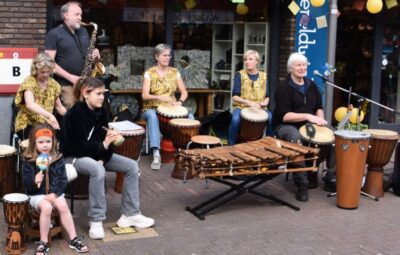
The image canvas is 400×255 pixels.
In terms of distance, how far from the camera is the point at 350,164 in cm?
652

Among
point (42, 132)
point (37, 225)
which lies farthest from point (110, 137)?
point (37, 225)

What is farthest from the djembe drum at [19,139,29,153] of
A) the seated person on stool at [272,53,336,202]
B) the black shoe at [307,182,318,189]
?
the black shoe at [307,182,318,189]

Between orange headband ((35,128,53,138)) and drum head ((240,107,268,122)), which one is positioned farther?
drum head ((240,107,268,122))

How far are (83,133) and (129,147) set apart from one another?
1319 millimetres

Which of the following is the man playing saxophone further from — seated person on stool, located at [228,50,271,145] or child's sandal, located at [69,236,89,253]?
child's sandal, located at [69,236,89,253]

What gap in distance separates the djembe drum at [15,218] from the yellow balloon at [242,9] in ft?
18.5

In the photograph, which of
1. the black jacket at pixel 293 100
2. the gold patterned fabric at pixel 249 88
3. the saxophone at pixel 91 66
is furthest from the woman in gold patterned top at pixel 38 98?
the gold patterned fabric at pixel 249 88

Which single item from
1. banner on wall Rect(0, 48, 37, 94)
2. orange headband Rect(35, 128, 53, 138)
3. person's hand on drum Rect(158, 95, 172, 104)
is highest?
banner on wall Rect(0, 48, 37, 94)

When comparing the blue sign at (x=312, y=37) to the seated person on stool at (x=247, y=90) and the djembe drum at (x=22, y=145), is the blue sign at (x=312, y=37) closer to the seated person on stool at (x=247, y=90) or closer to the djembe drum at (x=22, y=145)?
the seated person on stool at (x=247, y=90)

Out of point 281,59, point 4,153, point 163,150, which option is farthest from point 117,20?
A: point 4,153

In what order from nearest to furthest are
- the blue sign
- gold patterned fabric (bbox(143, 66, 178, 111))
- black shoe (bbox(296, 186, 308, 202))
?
black shoe (bbox(296, 186, 308, 202)) → the blue sign → gold patterned fabric (bbox(143, 66, 178, 111))

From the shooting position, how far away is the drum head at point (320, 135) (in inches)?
271

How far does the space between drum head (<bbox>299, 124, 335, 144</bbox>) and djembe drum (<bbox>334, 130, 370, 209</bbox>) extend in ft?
0.89

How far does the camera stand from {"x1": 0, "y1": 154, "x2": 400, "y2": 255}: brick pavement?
5.36 m
